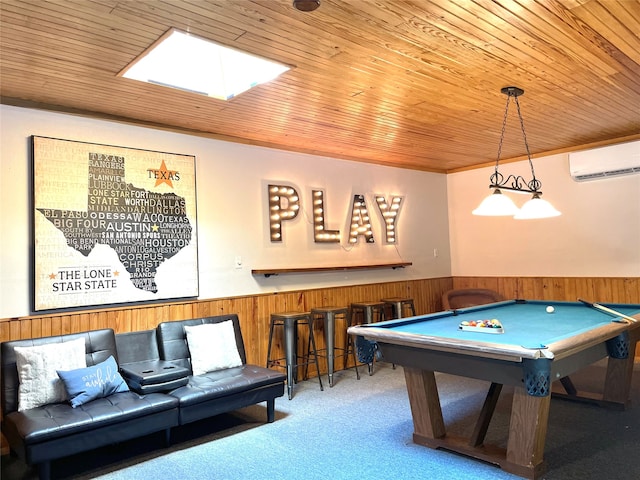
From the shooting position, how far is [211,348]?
4.03m

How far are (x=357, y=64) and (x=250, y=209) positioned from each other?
2162 millimetres

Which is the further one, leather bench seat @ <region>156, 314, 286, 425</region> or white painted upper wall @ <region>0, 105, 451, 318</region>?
white painted upper wall @ <region>0, 105, 451, 318</region>

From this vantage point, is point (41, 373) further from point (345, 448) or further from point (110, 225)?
point (345, 448)

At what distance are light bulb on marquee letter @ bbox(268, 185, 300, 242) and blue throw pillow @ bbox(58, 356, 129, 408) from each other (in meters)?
2.13

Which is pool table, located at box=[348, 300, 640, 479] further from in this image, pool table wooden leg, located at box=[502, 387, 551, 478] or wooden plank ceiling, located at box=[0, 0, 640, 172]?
wooden plank ceiling, located at box=[0, 0, 640, 172]

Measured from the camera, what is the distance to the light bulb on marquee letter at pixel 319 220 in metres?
5.45

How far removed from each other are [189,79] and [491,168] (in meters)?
4.63

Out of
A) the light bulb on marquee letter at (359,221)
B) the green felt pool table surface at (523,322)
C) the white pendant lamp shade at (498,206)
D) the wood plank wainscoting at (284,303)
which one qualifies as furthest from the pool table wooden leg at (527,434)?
the light bulb on marquee letter at (359,221)

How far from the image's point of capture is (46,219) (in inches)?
144

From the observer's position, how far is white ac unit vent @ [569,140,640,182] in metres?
5.32

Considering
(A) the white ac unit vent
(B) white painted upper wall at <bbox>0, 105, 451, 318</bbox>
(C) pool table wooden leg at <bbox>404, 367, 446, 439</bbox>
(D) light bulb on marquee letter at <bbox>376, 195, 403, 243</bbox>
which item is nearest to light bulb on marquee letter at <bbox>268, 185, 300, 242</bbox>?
(B) white painted upper wall at <bbox>0, 105, 451, 318</bbox>

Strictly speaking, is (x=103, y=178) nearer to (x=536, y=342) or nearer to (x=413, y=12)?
(x=413, y=12)

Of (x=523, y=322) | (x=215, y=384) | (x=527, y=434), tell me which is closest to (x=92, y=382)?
(x=215, y=384)

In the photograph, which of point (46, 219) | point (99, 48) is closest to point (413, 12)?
point (99, 48)
